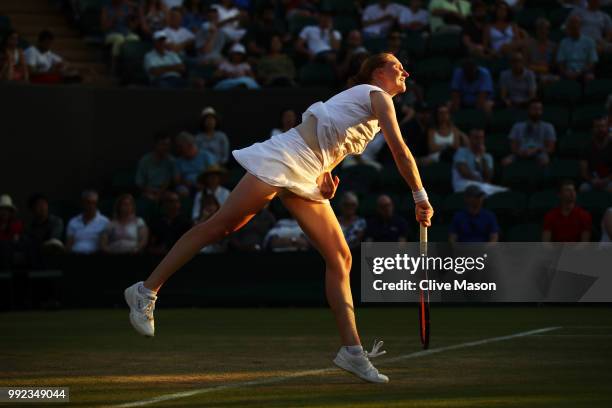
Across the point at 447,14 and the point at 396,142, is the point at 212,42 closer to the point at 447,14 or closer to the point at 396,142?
the point at 447,14

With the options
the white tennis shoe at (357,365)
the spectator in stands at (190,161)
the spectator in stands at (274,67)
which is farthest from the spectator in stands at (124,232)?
the white tennis shoe at (357,365)

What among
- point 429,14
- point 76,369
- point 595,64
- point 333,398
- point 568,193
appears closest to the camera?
point 333,398

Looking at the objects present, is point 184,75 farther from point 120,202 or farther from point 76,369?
point 76,369

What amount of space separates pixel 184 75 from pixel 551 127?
5566 mm

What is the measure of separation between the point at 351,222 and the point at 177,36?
559cm

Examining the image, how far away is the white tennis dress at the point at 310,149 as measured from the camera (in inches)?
284

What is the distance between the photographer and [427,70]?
753 inches

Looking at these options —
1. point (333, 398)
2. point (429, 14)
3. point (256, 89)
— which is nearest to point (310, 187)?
point (333, 398)

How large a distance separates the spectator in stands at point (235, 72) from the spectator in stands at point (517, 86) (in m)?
3.56

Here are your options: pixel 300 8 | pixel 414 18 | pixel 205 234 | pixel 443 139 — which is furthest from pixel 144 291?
pixel 300 8

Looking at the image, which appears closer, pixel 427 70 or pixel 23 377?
pixel 23 377

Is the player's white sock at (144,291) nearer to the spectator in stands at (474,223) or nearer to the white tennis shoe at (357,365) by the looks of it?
the white tennis shoe at (357,365)

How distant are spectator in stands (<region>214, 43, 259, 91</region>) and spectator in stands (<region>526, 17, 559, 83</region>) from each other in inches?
156

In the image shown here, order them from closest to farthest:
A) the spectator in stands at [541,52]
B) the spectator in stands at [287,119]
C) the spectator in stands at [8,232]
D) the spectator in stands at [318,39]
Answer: the spectator in stands at [8,232], the spectator in stands at [287,119], the spectator in stands at [541,52], the spectator in stands at [318,39]
